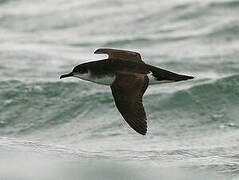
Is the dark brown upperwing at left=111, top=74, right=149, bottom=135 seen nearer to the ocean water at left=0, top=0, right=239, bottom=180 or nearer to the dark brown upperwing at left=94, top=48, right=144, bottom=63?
the dark brown upperwing at left=94, top=48, right=144, bottom=63

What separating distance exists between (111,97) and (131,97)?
4.82 metres

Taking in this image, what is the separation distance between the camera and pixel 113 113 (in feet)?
43.8

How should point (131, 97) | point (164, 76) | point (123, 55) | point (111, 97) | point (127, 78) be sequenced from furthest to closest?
point (111, 97), point (123, 55), point (164, 76), point (127, 78), point (131, 97)

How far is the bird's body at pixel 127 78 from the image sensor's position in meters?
9.04

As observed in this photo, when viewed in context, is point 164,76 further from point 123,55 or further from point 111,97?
point 111,97

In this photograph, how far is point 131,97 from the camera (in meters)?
9.15

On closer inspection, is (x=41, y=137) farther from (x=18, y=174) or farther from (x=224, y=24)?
(x=224, y=24)

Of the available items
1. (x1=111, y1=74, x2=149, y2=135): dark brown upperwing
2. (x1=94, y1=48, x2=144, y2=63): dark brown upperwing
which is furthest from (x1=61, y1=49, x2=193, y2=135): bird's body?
(x1=94, y1=48, x2=144, y2=63): dark brown upperwing

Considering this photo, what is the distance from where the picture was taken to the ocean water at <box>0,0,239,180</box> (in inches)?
426

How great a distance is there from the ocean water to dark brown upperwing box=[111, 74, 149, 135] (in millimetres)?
1495

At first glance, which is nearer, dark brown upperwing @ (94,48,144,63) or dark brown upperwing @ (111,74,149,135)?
dark brown upperwing @ (111,74,149,135)

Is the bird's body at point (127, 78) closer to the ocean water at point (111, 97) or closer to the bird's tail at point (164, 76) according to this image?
the bird's tail at point (164, 76)

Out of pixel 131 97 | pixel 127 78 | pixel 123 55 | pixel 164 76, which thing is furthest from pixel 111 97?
pixel 131 97

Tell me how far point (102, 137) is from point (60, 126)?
91cm
